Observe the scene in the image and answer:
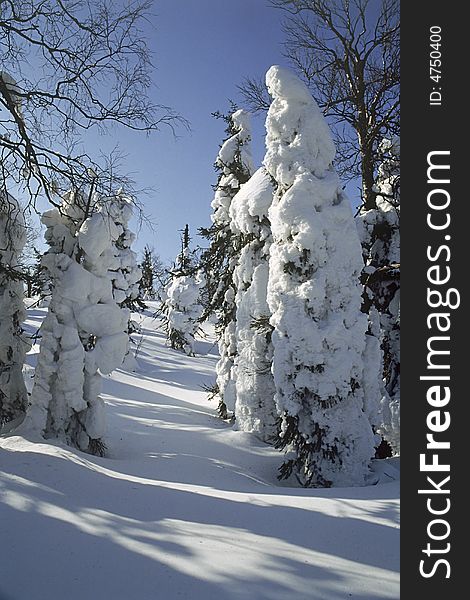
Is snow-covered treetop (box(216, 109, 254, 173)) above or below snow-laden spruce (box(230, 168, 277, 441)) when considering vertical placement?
above

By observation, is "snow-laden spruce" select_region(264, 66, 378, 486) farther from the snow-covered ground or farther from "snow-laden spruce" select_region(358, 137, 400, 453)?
"snow-laden spruce" select_region(358, 137, 400, 453)

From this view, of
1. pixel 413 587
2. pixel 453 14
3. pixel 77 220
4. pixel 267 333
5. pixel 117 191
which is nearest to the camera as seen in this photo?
pixel 413 587

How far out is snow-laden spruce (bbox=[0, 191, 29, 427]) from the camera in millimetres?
7914

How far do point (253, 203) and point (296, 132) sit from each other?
2513 millimetres

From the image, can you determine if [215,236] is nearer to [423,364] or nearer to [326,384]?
[326,384]

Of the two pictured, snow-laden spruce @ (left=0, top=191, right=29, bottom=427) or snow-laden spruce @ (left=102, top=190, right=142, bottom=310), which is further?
snow-laden spruce @ (left=102, top=190, right=142, bottom=310)

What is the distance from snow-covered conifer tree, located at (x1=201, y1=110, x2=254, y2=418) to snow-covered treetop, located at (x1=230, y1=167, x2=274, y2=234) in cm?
169

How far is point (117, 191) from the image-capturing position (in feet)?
21.3

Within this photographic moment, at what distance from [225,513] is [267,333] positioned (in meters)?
5.28

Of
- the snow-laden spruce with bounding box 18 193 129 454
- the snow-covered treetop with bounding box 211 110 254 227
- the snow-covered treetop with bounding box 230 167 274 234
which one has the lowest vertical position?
the snow-laden spruce with bounding box 18 193 129 454

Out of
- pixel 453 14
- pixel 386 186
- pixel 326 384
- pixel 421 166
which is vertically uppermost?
pixel 386 186

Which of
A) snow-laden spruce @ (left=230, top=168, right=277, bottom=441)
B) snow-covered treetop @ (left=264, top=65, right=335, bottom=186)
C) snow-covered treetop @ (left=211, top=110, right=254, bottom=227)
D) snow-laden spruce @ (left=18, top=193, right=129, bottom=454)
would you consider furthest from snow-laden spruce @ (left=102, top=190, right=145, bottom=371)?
snow-covered treetop @ (left=264, top=65, right=335, bottom=186)

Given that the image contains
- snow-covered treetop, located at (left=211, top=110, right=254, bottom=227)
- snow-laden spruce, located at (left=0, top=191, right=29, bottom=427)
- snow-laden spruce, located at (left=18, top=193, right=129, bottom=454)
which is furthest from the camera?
snow-covered treetop, located at (left=211, top=110, right=254, bottom=227)

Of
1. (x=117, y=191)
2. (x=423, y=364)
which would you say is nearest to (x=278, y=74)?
(x=117, y=191)
